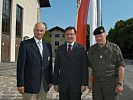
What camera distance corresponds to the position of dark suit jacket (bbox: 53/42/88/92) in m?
5.55

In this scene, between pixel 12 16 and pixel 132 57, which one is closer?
pixel 12 16

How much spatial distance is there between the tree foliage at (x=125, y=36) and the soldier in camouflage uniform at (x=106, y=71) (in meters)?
68.6

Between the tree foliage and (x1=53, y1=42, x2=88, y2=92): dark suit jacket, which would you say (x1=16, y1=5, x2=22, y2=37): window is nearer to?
the tree foliage

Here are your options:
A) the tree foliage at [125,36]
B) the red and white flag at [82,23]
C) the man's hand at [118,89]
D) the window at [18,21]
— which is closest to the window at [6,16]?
the window at [18,21]

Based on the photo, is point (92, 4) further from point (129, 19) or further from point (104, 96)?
point (129, 19)

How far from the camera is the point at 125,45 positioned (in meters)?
76.3

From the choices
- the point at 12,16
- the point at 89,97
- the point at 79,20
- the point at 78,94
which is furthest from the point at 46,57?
the point at 12,16

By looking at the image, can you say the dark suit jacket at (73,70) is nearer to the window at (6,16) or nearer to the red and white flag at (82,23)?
the red and white flag at (82,23)

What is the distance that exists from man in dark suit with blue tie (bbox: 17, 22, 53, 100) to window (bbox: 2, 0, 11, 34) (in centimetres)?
3146

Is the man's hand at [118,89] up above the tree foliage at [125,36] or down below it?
below

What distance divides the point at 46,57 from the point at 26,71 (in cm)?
47

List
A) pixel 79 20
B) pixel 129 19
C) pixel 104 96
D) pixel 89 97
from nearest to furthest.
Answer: pixel 104 96, pixel 79 20, pixel 89 97, pixel 129 19

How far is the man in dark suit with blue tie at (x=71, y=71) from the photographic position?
5.55m

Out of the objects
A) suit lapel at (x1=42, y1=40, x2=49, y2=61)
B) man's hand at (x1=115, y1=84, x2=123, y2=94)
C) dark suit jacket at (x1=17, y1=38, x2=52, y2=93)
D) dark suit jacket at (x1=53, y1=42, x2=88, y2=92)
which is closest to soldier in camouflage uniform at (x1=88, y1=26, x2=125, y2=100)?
man's hand at (x1=115, y1=84, x2=123, y2=94)
